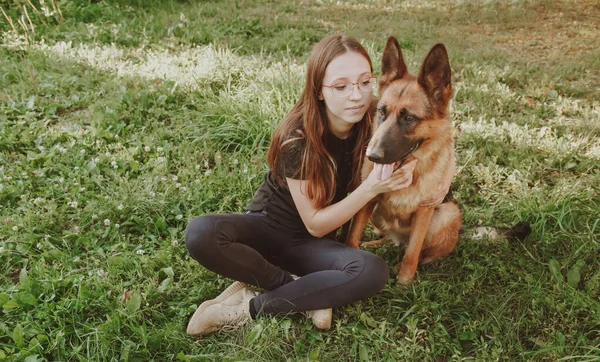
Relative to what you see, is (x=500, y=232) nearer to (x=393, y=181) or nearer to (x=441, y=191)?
(x=441, y=191)

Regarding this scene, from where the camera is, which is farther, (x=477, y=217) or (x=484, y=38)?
(x=484, y=38)

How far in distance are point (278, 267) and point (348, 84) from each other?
4.01ft

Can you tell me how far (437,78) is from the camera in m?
2.44

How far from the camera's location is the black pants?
101 inches

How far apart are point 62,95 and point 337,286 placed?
4.13m

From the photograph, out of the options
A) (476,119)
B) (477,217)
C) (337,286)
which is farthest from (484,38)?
(337,286)

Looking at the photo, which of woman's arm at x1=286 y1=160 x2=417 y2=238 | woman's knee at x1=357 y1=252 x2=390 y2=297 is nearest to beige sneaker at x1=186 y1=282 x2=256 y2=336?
woman's arm at x1=286 y1=160 x2=417 y2=238

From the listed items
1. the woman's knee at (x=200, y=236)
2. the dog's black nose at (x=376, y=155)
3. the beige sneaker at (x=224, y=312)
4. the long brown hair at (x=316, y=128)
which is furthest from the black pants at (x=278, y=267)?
the dog's black nose at (x=376, y=155)

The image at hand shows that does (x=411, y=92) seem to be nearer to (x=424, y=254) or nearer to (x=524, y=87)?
(x=424, y=254)

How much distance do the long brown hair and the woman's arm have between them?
0.17ft

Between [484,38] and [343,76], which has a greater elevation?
[343,76]

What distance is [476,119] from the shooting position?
15.6 ft

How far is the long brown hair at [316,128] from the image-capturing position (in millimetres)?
2521

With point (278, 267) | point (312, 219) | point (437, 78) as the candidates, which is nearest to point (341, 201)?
point (312, 219)
